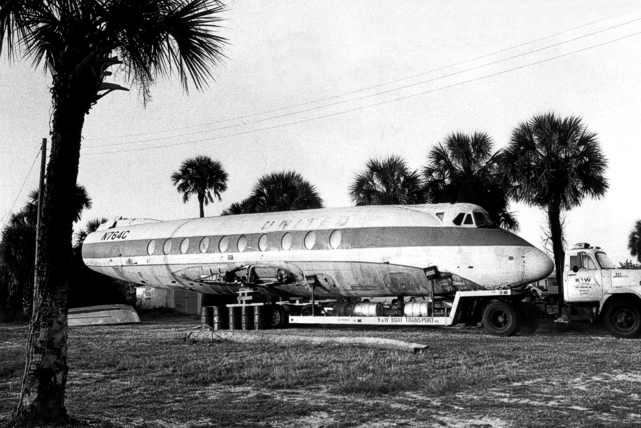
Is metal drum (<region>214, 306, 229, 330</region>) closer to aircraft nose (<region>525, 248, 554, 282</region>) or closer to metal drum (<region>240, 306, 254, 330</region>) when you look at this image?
metal drum (<region>240, 306, 254, 330</region>)

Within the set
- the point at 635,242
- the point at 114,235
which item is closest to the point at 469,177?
the point at 114,235

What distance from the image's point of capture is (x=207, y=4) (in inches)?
329

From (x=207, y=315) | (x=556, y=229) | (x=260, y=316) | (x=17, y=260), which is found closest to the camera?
(x=260, y=316)

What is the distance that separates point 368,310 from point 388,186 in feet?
33.3

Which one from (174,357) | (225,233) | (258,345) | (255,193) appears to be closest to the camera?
(174,357)

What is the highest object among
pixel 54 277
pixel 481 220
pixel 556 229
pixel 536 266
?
pixel 556 229

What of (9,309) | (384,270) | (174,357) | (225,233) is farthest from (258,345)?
(9,309)

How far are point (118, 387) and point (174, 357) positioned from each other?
12.0 feet

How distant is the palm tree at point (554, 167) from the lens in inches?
1021

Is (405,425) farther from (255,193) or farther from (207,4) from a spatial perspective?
(255,193)

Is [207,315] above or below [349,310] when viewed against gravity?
below

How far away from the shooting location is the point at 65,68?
24.6ft

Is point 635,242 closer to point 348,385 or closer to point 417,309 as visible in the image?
point 417,309

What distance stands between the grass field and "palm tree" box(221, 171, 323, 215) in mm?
19908
